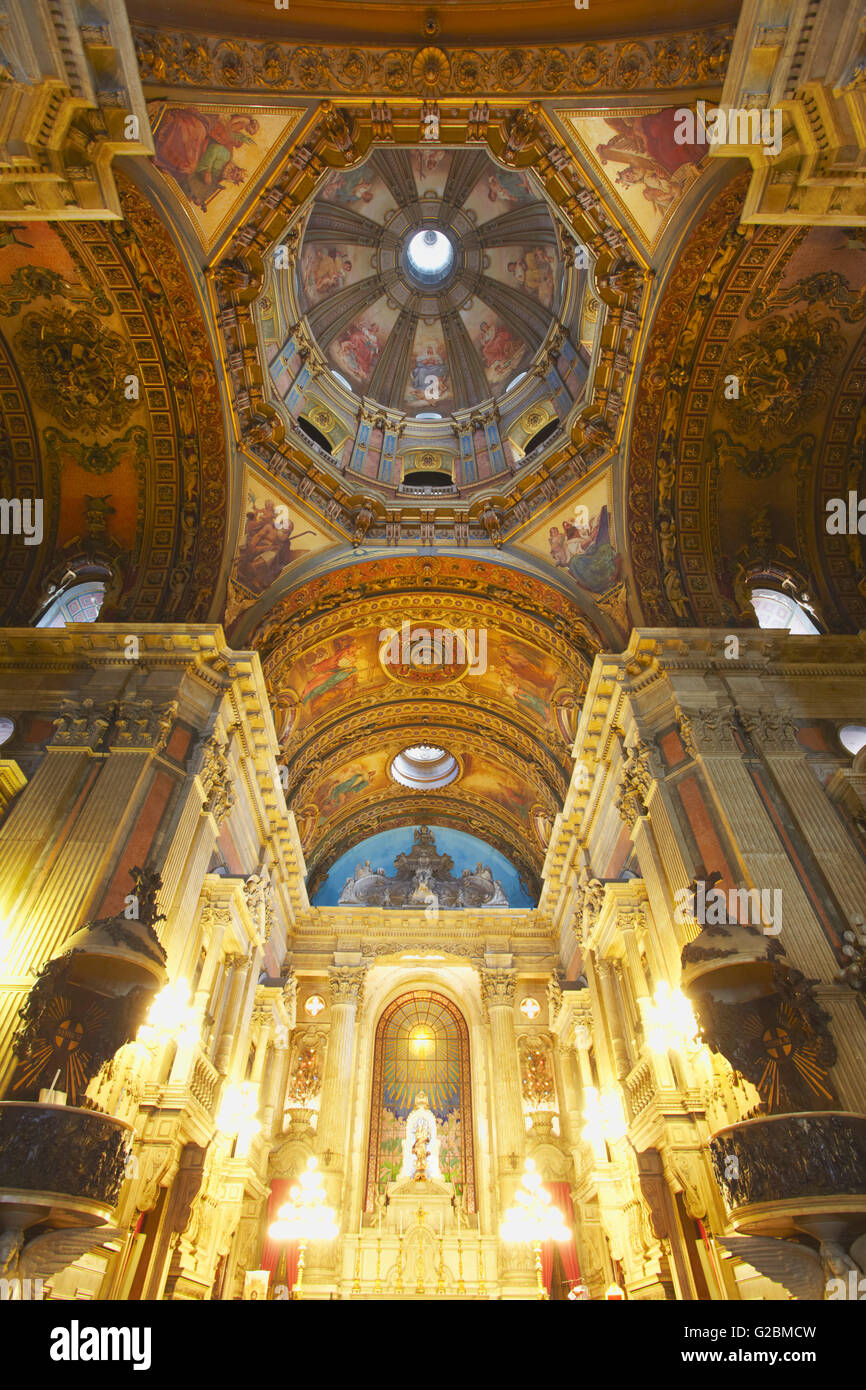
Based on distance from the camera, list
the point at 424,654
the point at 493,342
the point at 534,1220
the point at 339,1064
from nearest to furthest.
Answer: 1. the point at 534,1220
2. the point at 339,1064
3. the point at 424,654
4. the point at 493,342

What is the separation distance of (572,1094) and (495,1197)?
2863 millimetres

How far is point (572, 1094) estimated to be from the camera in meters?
17.7

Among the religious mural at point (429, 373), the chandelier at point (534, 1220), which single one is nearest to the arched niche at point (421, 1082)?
the chandelier at point (534, 1220)

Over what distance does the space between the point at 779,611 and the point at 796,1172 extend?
10198 mm

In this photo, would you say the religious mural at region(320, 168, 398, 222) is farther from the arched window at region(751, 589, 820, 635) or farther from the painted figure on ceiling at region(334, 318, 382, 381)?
the arched window at region(751, 589, 820, 635)

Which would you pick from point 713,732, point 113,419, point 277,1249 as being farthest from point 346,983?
point 113,419

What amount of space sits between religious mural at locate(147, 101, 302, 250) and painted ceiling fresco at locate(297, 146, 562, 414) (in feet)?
Result: 15.8

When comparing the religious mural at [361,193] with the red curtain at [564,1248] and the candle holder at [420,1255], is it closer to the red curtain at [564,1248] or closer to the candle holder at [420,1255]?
the candle holder at [420,1255]

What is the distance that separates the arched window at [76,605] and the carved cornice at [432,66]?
8.15m

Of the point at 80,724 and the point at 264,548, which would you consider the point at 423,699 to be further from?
the point at 80,724

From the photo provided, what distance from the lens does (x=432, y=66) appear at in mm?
10781

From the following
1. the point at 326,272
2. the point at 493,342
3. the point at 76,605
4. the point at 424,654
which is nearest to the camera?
the point at 76,605

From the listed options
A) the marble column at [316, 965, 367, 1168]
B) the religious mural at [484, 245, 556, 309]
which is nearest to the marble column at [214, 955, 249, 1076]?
the marble column at [316, 965, 367, 1168]
